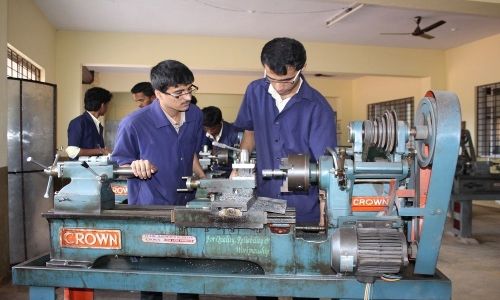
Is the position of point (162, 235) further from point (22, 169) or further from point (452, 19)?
point (452, 19)

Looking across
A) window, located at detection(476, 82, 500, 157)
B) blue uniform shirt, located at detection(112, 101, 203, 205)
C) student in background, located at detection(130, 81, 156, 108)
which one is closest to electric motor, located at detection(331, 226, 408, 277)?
blue uniform shirt, located at detection(112, 101, 203, 205)

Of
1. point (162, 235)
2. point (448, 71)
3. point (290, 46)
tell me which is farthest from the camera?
point (448, 71)

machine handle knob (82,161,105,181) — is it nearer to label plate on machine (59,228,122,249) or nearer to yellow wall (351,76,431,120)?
label plate on machine (59,228,122,249)

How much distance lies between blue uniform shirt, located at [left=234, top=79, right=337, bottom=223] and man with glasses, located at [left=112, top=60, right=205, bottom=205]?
0.31 metres

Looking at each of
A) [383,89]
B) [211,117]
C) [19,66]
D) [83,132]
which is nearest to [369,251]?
[211,117]

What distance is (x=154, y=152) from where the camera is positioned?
1776 mm

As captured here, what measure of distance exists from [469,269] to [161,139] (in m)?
2.79

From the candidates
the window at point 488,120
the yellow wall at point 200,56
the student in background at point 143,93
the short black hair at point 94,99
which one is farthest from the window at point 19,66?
the window at point 488,120

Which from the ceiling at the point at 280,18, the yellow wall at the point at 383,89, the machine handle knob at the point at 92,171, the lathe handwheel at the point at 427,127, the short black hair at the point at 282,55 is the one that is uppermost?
the ceiling at the point at 280,18

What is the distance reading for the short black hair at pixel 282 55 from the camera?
160 centimetres

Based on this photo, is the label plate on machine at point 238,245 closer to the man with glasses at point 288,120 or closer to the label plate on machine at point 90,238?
the label plate on machine at point 90,238

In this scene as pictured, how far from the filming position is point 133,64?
6699 mm

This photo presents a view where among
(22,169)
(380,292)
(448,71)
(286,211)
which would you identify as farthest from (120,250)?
(448,71)

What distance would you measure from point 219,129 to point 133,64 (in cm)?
345
